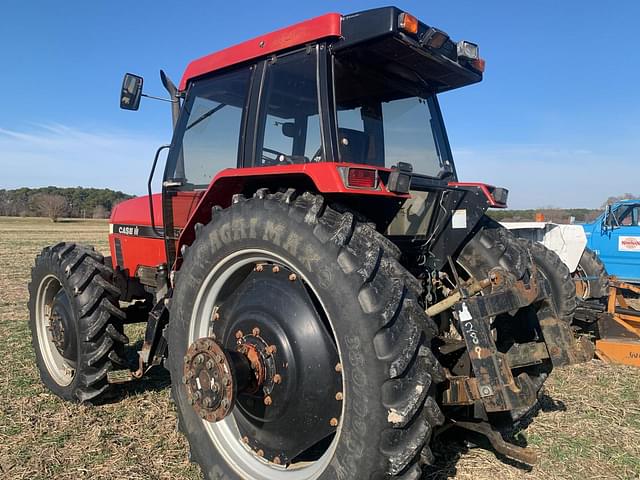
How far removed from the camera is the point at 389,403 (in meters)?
1.99

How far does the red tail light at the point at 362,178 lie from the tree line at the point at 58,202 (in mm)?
51762

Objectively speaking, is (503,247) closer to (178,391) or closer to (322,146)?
(322,146)

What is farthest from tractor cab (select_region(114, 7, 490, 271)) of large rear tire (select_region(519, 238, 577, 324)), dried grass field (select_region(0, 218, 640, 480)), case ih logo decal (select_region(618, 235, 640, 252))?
case ih logo decal (select_region(618, 235, 640, 252))

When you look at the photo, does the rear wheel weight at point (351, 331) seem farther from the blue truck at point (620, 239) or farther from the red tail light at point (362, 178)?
the blue truck at point (620, 239)

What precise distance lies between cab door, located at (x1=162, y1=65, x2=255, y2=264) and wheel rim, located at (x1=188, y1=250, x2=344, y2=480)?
81cm

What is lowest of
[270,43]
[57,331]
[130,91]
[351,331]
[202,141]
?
[57,331]

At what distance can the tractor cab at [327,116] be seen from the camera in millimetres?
2602

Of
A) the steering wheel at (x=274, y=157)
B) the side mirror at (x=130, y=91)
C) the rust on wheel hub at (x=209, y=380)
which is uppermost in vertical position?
the side mirror at (x=130, y=91)

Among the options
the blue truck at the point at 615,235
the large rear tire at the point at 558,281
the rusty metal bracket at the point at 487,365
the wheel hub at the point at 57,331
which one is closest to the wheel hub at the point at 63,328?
the wheel hub at the point at 57,331

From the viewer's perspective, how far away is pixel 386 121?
3.26 meters

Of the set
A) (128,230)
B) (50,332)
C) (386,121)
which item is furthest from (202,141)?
(50,332)

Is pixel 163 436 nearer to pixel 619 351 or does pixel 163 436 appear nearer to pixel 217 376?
pixel 217 376

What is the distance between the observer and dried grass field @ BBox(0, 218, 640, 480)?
3.00 meters

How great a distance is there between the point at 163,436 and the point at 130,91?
2621mm
